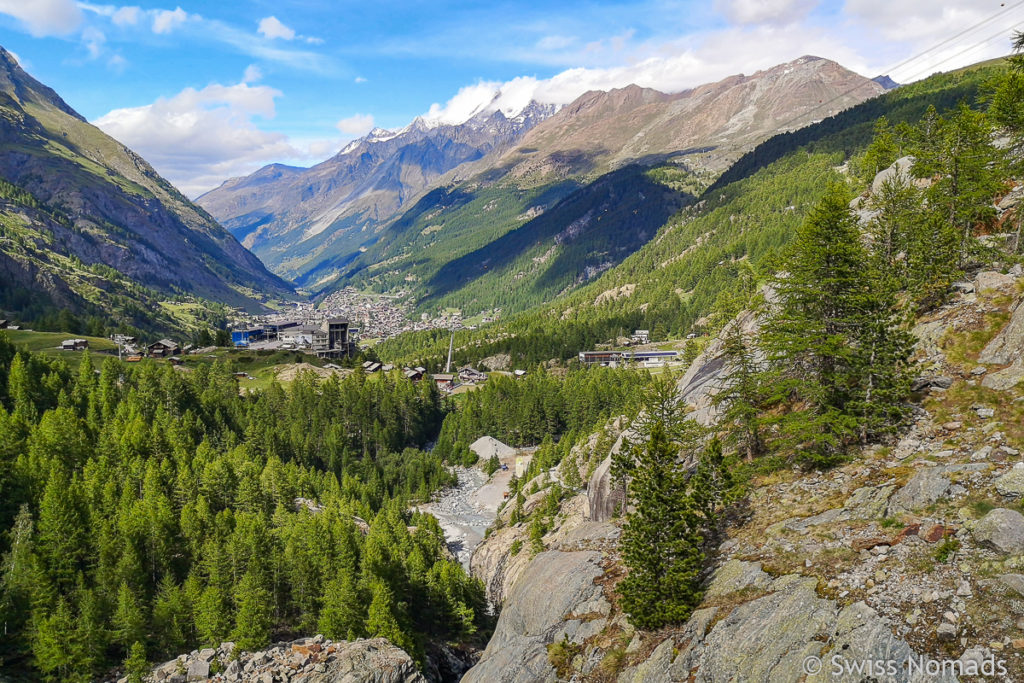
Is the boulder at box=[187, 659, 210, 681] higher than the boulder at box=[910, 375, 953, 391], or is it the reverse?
the boulder at box=[910, 375, 953, 391]

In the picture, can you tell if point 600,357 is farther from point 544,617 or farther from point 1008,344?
point 1008,344

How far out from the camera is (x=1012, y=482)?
22.9m

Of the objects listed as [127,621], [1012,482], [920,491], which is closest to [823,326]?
[920,491]

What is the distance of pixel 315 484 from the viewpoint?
98312 millimetres

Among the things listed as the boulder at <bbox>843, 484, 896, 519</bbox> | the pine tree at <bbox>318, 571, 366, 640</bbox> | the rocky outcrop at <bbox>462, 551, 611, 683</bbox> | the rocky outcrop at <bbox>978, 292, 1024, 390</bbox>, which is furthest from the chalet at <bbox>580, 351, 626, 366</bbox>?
the boulder at <bbox>843, 484, 896, 519</bbox>

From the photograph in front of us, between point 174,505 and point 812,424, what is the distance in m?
72.4

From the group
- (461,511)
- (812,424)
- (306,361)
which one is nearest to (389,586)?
(812,424)

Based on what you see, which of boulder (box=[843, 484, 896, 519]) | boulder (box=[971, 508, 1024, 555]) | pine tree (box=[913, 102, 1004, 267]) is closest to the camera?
boulder (box=[971, 508, 1024, 555])

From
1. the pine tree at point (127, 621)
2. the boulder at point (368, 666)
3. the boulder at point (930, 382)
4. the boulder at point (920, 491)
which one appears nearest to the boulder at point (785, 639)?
the boulder at point (920, 491)

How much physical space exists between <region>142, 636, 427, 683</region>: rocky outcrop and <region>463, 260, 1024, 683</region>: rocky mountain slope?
13939 mm

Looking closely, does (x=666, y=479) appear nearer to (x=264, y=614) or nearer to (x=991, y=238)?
(x=991, y=238)

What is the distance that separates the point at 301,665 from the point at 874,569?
45926mm

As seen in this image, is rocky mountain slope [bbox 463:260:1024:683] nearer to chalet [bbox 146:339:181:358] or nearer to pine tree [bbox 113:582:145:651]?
pine tree [bbox 113:582:145:651]

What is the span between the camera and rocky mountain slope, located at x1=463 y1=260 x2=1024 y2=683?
19828mm
